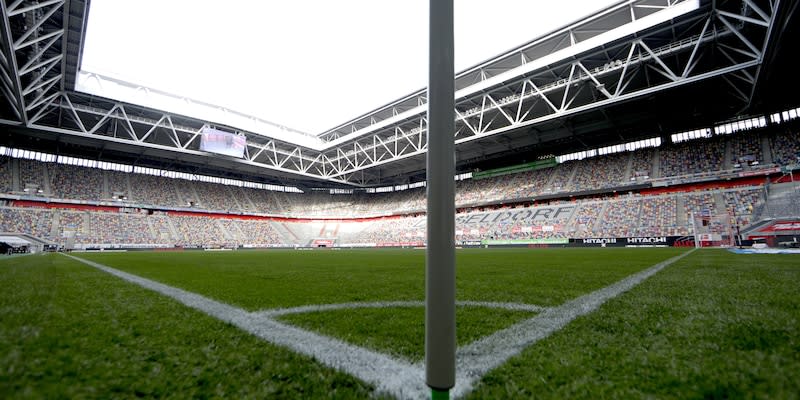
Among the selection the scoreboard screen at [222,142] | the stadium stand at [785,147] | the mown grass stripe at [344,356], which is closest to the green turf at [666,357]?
the mown grass stripe at [344,356]

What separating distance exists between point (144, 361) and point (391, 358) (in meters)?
0.95

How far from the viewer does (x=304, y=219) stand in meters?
42.7

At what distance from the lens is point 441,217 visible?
837mm

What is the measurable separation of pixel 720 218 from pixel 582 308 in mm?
24252

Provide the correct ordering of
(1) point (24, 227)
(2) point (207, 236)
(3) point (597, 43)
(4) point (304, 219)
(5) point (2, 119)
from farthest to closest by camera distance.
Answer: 1. (4) point (304, 219)
2. (2) point (207, 236)
3. (1) point (24, 227)
4. (5) point (2, 119)
5. (3) point (597, 43)

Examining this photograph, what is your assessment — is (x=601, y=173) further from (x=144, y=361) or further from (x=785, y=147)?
(x=144, y=361)

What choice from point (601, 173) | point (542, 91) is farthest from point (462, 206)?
point (542, 91)

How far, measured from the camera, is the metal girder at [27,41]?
10.1m

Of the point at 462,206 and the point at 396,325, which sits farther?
the point at 462,206

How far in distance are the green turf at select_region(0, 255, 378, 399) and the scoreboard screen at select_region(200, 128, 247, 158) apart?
90.8 ft

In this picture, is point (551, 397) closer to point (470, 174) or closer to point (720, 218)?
point (720, 218)

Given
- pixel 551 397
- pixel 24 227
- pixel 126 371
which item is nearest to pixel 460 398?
pixel 551 397

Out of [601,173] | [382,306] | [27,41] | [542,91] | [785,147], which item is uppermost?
[542,91]

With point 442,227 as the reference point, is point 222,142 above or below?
above
